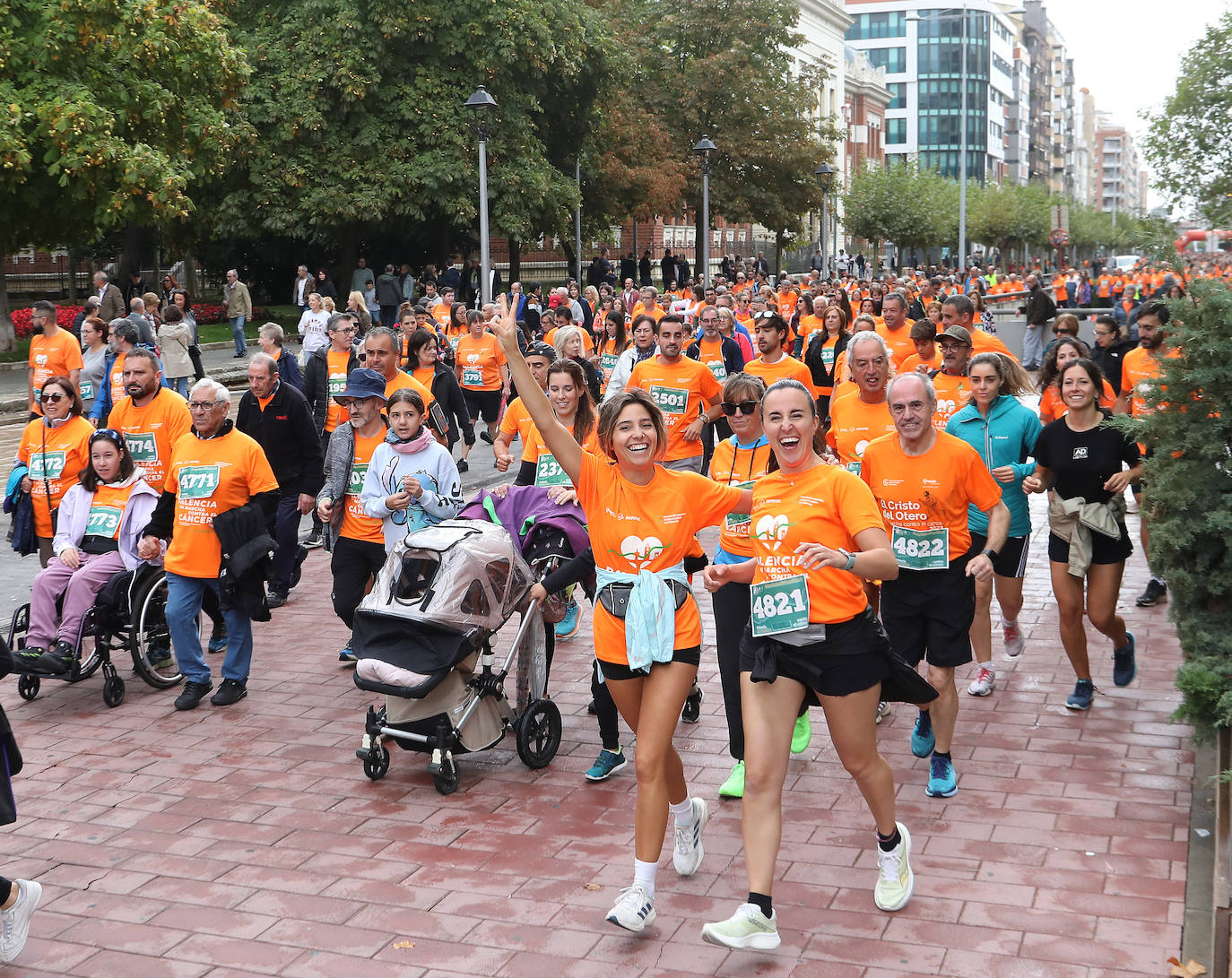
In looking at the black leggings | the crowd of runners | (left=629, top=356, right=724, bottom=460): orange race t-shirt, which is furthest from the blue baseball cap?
the black leggings

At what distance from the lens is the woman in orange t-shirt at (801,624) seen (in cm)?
471

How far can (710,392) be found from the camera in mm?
10047

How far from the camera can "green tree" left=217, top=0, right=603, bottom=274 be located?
32156 mm

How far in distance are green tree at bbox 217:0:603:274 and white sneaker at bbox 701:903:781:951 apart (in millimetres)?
29155

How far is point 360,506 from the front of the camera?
Result: 26.2ft

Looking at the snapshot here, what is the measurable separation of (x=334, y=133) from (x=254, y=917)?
29.9 meters

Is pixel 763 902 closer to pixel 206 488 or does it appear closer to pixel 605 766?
pixel 605 766

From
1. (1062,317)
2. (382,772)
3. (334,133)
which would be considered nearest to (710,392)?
(1062,317)

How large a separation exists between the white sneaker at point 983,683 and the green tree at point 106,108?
798 inches

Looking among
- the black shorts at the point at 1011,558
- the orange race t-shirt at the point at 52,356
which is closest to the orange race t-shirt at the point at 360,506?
the black shorts at the point at 1011,558

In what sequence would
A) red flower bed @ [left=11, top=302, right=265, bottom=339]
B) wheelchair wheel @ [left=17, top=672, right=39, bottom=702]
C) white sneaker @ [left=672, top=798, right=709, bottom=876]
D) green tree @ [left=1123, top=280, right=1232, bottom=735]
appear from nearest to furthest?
white sneaker @ [left=672, top=798, right=709, bottom=876], green tree @ [left=1123, top=280, right=1232, bottom=735], wheelchair wheel @ [left=17, top=672, right=39, bottom=702], red flower bed @ [left=11, top=302, right=265, bottom=339]

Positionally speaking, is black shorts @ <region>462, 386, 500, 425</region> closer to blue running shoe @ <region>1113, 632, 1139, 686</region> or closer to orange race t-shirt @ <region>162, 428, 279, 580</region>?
orange race t-shirt @ <region>162, 428, 279, 580</region>

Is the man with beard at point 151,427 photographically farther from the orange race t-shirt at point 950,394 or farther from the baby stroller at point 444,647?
the orange race t-shirt at point 950,394

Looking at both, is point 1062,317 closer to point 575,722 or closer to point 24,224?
point 575,722
